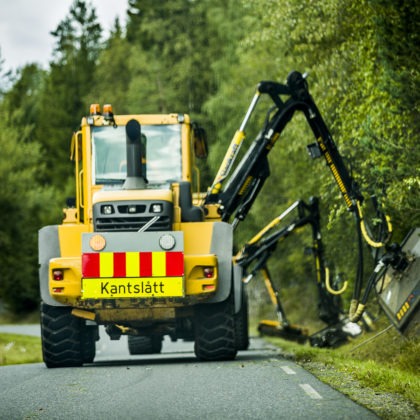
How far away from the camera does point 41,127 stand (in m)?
76.9

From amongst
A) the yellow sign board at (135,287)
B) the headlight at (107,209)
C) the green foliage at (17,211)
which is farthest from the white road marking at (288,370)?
the green foliage at (17,211)

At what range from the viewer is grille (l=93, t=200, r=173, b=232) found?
15180 mm

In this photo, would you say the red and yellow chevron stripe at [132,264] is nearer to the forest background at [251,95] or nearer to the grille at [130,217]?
the grille at [130,217]

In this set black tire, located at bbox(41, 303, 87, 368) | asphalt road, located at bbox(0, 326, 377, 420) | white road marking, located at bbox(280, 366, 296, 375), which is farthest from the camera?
black tire, located at bbox(41, 303, 87, 368)

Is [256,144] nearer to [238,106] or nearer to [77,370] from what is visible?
[77,370]

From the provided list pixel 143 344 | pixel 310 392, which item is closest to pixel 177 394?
pixel 310 392

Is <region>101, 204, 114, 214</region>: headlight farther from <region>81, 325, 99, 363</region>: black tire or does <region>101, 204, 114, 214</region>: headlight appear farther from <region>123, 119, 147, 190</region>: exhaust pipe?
<region>81, 325, 99, 363</region>: black tire

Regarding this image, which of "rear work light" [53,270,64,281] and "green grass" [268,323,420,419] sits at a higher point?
"rear work light" [53,270,64,281]

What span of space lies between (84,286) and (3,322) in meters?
50.8

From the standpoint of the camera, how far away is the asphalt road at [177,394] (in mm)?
9234

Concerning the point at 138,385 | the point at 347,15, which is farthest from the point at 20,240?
the point at 138,385

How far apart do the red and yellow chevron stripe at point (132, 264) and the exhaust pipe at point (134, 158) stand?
147cm

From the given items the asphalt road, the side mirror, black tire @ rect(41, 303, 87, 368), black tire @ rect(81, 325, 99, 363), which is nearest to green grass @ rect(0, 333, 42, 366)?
black tire @ rect(81, 325, 99, 363)

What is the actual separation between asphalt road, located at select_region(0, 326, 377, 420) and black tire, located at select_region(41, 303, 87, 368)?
3.00 feet
